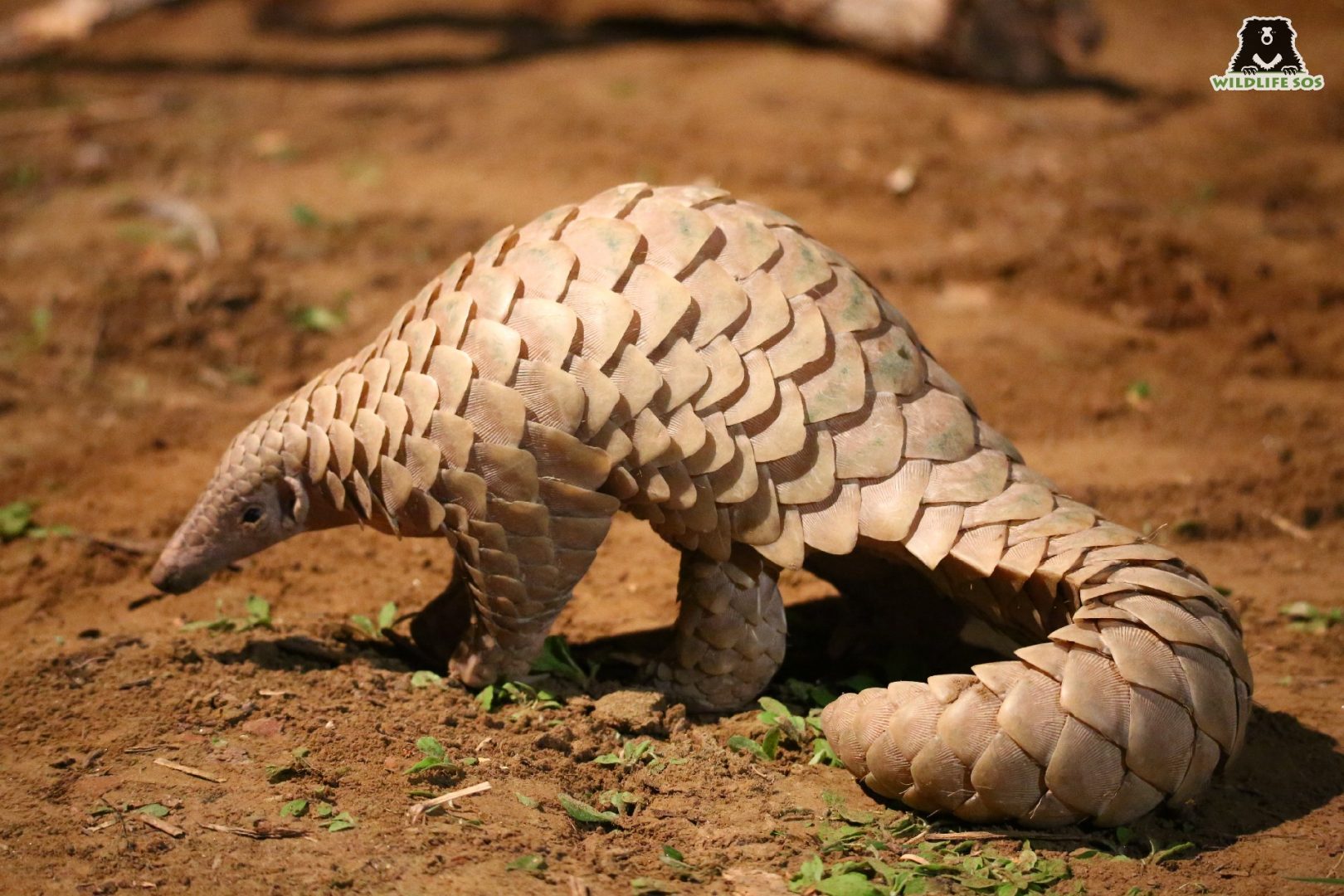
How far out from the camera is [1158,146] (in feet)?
29.1

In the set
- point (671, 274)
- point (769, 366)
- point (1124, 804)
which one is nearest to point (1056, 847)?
point (1124, 804)

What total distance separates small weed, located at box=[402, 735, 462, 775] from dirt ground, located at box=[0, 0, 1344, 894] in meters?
0.04

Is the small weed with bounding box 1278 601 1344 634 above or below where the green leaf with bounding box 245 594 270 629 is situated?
above

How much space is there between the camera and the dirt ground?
10.7ft

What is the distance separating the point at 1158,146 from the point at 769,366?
6.53 m

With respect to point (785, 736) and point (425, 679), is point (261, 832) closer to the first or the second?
point (425, 679)

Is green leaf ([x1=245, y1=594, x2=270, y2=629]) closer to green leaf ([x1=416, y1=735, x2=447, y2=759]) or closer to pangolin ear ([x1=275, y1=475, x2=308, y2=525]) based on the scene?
pangolin ear ([x1=275, y1=475, x2=308, y2=525])

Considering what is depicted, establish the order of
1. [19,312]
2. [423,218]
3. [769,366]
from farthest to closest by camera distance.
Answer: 1. [423,218]
2. [19,312]
3. [769,366]

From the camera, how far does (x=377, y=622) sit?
4.37 meters

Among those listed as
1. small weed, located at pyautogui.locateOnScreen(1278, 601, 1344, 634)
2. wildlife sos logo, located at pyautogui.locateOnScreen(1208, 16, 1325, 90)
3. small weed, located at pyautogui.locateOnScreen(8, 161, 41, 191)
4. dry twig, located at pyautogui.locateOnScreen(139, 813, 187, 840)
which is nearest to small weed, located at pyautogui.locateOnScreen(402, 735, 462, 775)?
dry twig, located at pyautogui.locateOnScreen(139, 813, 187, 840)

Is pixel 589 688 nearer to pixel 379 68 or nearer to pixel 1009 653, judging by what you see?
pixel 1009 653

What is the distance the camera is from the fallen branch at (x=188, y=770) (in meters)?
3.35

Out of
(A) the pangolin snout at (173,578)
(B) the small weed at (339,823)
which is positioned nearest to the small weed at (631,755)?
(B) the small weed at (339,823)

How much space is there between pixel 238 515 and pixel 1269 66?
9.06 meters
